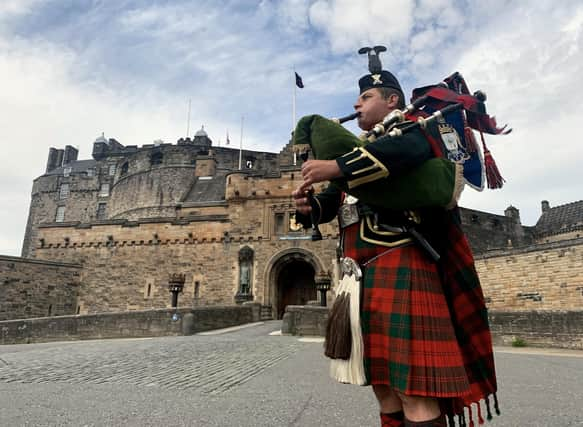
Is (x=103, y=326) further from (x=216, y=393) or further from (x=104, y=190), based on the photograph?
(x=104, y=190)

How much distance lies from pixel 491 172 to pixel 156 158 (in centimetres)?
4262

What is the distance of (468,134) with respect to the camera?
7.97 feet

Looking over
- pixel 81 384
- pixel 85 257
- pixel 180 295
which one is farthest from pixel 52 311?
pixel 81 384

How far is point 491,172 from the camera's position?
2.55m

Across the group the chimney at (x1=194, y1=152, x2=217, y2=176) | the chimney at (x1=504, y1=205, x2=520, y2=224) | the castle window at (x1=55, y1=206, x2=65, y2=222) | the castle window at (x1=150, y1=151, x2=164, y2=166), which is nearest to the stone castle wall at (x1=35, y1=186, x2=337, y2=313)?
the chimney at (x1=194, y1=152, x2=217, y2=176)

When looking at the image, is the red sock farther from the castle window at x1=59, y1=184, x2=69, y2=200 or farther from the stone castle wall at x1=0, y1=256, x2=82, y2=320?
the castle window at x1=59, y1=184, x2=69, y2=200

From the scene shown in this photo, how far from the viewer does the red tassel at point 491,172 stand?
251cm

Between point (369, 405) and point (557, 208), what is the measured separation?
3908 centimetres

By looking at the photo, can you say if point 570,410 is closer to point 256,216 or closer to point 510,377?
point 510,377

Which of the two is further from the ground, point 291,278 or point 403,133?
point 291,278

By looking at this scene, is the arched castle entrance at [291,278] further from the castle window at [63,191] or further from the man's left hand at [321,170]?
the castle window at [63,191]

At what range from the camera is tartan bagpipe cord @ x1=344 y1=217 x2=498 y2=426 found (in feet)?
5.07

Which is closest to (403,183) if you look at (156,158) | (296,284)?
(296,284)

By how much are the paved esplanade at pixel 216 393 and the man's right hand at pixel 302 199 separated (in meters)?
1.81
